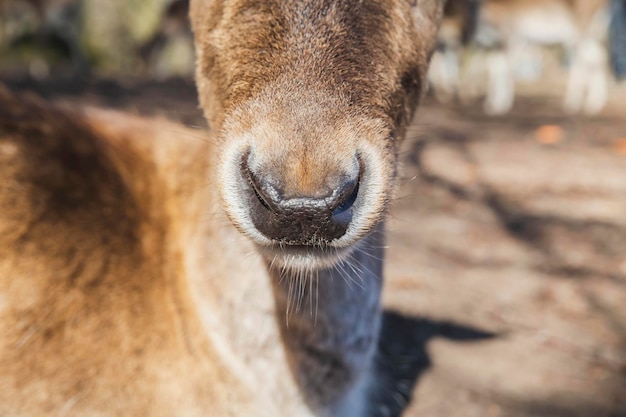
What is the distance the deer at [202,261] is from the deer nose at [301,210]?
0.12 meters

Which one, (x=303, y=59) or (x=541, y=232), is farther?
(x=541, y=232)

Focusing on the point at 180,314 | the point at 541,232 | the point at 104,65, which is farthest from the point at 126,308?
the point at 104,65

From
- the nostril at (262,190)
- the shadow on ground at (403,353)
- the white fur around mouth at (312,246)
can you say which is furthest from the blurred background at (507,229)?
the nostril at (262,190)

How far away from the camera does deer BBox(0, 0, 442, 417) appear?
6.02ft

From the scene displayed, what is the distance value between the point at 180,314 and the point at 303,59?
3.40ft

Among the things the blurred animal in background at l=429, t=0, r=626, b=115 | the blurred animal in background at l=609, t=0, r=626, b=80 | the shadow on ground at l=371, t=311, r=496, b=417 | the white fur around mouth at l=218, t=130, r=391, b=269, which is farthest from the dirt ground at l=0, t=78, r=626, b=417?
the blurred animal in background at l=429, t=0, r=626, b=115

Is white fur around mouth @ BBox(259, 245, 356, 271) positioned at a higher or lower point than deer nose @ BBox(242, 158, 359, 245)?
lower

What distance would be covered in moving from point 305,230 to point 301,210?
0.08 m

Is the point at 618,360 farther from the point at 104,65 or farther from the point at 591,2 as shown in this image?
the point at 104,65

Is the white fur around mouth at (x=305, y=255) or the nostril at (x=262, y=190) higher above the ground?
the nostril at (x=262, y=190)

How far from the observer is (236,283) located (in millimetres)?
2277

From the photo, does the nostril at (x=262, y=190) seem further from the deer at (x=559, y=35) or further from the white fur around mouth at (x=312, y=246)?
the deer at (x=559, y=35)

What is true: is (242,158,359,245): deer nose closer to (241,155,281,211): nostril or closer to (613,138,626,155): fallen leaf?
(241,155,281,211): nostril

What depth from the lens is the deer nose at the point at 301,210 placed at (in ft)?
4.94
